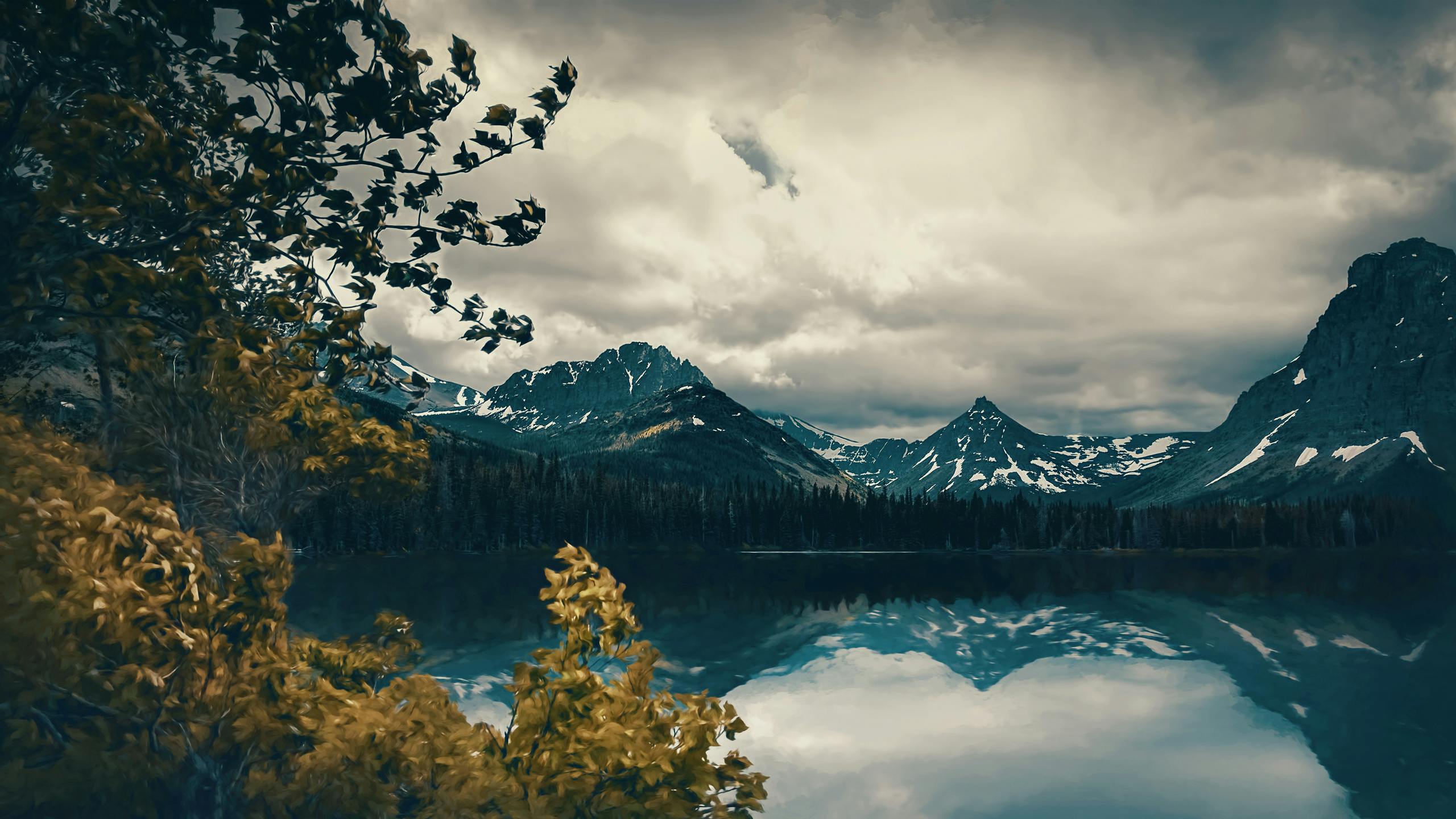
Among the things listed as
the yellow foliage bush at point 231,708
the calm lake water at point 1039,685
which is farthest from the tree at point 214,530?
the calm lake water at point 1039,685

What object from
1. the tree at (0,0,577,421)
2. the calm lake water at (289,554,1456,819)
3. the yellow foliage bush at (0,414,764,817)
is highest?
the tree at (0,0,577,421)

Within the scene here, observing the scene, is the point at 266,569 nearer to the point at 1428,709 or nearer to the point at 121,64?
the point at 121,64

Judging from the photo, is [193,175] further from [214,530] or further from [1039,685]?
[1039,685]

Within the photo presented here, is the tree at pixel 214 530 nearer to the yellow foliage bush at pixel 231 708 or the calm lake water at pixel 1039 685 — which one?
the yellow foliage bush at pixel 231 708

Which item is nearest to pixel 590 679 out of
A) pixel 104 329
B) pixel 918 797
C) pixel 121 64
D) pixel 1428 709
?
pixel 104 329

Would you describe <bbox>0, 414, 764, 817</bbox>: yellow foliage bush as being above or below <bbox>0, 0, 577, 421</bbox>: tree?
below

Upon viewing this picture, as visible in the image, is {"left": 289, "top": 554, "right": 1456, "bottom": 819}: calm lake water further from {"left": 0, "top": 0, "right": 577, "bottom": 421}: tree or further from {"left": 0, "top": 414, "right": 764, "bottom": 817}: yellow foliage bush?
{"left": 0, "top": 0, "right": 577, "bottom": 421}: tree

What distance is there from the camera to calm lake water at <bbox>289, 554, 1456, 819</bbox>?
98.0 ft

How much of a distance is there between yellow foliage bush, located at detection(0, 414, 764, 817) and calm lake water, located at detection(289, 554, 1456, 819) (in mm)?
5649

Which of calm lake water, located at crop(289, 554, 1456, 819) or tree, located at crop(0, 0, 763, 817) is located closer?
tree, located at crop(0, 0, 763, 817)

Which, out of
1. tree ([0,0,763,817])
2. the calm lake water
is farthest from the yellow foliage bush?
the calm lake water

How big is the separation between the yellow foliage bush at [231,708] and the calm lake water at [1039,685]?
565 centimetres

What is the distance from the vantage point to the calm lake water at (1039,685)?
29.9 meters

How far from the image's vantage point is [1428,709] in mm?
42469
